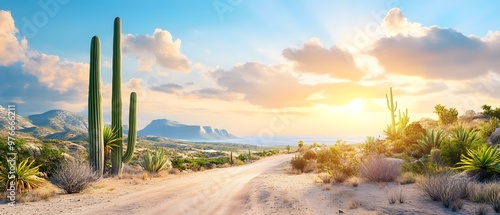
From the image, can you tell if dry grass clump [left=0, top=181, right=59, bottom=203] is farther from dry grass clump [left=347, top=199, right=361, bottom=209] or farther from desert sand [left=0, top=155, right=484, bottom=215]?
dry grass clump [left=347, top=199, right=361, bottom=209]

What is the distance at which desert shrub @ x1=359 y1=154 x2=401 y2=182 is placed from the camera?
1338cm

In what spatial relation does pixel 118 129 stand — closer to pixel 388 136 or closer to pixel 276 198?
pixel 276 198

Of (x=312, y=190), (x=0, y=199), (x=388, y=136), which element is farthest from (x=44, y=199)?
(x=388, y=136)

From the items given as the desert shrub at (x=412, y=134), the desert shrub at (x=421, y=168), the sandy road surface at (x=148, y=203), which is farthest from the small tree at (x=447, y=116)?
the sandy road surface at (x=148, y=203)

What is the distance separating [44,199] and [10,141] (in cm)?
386

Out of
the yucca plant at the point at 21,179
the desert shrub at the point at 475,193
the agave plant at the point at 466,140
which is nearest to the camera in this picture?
the desert shrub at the point at 475,193

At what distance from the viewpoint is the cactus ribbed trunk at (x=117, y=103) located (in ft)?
63.1

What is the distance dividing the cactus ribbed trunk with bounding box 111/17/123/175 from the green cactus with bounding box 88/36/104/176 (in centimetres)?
130

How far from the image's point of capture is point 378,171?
13.4 meters

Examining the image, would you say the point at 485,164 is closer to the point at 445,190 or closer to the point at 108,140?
the point at 445,190

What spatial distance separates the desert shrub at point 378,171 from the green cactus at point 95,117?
13.1 m

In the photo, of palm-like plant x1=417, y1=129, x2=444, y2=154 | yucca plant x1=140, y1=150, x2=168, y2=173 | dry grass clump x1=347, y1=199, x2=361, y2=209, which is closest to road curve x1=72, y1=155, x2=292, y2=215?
dry grass clump x1=347, y1=199, x2=361, y2=209

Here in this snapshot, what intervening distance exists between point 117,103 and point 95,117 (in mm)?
2475

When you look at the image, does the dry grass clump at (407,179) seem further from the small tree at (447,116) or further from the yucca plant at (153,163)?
the small tree at (447,116)
